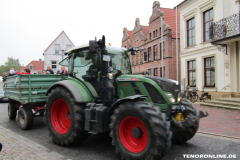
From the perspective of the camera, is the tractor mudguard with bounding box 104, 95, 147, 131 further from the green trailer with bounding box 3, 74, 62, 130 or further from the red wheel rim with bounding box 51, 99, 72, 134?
the green trailer with bounding box 3, 74, 62, 130

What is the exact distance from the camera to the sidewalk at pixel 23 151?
4.00 metres

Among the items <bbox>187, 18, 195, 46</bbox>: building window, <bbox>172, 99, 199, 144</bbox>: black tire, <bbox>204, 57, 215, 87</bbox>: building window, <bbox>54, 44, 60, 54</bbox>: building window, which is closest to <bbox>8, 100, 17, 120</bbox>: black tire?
<bbox>172, 99, 199, 144</bbox>: black tire

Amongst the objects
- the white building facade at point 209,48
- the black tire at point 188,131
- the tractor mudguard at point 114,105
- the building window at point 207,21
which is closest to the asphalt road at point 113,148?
the black tire at point 188,131

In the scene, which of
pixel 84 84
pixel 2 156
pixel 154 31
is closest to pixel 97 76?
pixel 84 84

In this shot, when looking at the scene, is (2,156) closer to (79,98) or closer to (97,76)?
(79,98)

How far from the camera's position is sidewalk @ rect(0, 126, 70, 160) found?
13.1ft

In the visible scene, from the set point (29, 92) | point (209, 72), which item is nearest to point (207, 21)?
point (209, 72)

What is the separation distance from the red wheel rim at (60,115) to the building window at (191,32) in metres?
14.6

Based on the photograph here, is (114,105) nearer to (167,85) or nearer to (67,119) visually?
(167,85)

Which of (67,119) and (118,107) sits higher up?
(118,107)

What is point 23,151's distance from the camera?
171 inches

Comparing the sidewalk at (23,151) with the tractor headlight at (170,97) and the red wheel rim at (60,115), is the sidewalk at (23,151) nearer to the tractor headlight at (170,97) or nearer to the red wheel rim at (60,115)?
the red wheel rim at (60,115)

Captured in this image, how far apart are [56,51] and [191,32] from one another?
28505 millimetres

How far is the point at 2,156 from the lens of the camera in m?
4.05
